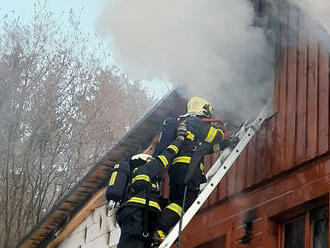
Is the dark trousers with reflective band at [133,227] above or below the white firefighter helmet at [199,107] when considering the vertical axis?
below

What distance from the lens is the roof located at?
31.3ft

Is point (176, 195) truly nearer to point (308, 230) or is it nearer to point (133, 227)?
point (133, 227)

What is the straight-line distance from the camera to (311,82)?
6.87m

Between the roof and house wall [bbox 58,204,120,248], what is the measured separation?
0.22 m

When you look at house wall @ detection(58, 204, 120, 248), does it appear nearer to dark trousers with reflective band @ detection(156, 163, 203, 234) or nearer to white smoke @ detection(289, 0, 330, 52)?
dark trousers with reflective band @ detection(156, 163, 203, 234)

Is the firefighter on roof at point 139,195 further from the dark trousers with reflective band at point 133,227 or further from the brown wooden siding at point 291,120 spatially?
the brown wooden siding at point 291,120

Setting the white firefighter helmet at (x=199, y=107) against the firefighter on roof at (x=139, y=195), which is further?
the white firefighter helmet at (x=199, y=107)

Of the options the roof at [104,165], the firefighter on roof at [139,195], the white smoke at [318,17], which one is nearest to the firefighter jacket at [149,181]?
the firefighter on roof at [139,195]

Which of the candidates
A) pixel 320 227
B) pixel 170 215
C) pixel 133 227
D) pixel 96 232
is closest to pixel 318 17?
pixel 320 227

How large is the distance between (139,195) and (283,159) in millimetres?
1311

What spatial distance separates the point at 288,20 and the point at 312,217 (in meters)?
2.18

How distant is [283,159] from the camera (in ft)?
22.4

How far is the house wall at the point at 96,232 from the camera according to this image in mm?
10407

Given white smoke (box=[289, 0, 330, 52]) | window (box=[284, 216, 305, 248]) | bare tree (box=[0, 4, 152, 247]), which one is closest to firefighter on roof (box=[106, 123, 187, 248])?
window (box=[284, 216, 305, 248])
